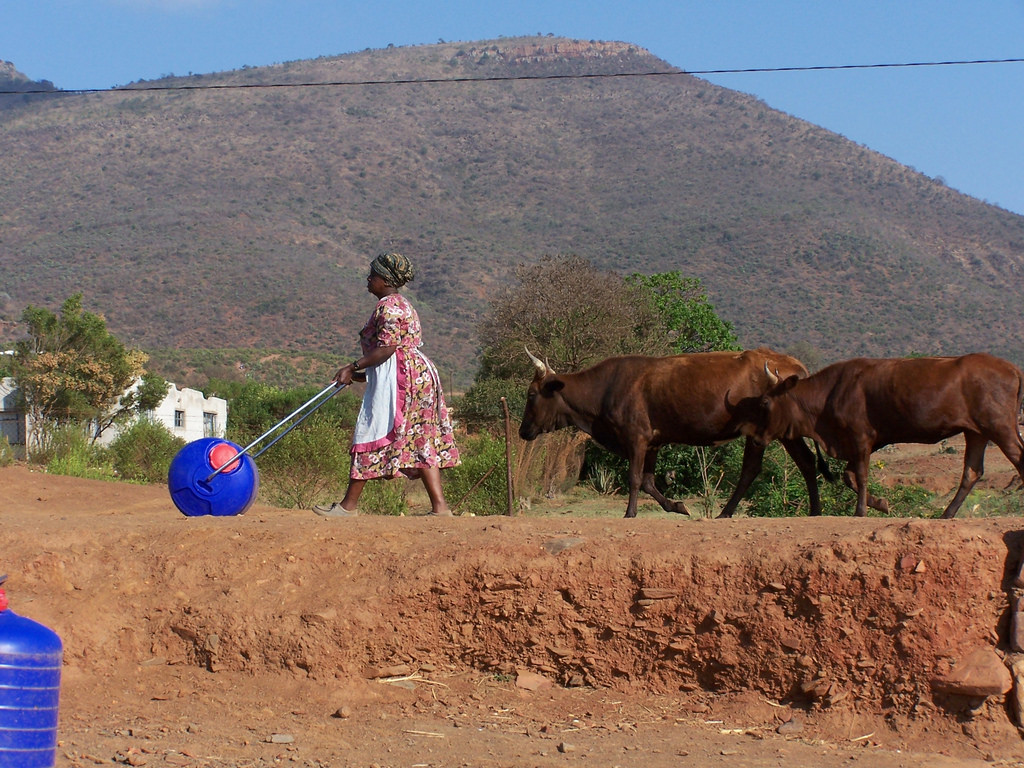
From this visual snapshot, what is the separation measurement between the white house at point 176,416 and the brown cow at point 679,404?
1942 centimetres

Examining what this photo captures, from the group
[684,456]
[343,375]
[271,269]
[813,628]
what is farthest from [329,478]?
[271,269]

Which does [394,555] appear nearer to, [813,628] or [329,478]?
[813,628]

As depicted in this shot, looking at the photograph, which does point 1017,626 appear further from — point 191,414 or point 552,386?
point 191,414

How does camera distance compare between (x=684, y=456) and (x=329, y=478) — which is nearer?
(x=329, y=478)

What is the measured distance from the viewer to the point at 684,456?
16672 millimetres

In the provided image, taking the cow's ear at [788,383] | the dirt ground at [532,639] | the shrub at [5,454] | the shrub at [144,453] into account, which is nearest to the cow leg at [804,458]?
the cow's ear at [788,383]

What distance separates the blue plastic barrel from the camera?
174 inches

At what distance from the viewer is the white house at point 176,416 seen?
27891 mm

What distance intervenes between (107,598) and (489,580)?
2355 mm

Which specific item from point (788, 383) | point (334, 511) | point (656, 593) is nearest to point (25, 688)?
point (656, 593)

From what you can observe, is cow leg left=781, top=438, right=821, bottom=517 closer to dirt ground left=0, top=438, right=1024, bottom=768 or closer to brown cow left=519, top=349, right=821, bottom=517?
brown cow left=519, top=349, right=821, bottom=517

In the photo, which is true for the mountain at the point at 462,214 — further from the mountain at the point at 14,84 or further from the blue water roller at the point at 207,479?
the blue water roller at the point at 207,479

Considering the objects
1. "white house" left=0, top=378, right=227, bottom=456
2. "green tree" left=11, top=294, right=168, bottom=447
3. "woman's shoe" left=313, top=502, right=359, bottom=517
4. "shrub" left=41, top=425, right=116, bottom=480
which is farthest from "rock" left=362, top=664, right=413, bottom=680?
"white house" left=0, top=378, right=227, bottom=456

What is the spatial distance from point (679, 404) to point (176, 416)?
2593 cm
